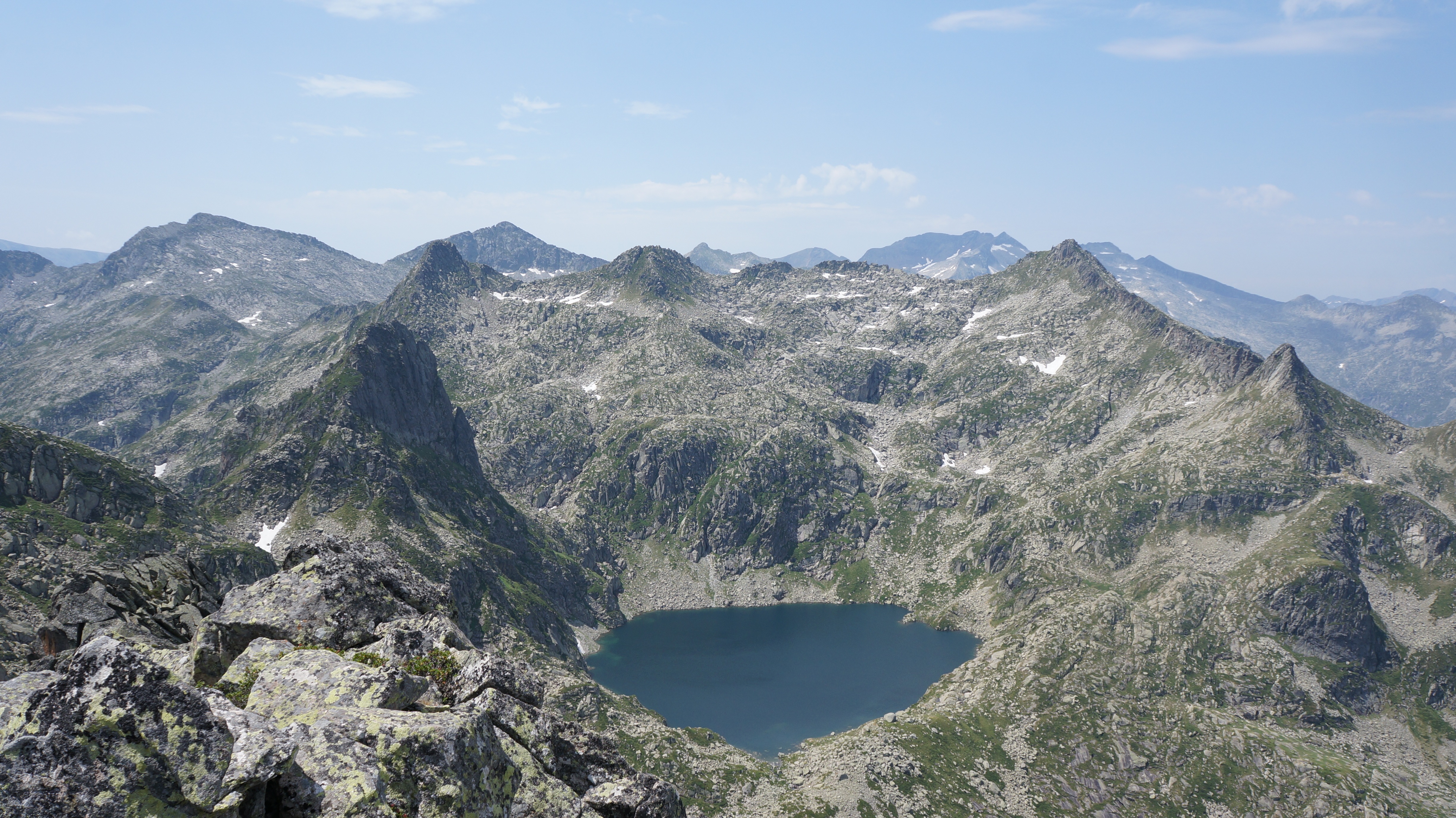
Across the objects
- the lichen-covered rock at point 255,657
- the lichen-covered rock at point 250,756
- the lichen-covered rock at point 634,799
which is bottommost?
the lichen-covered rock at point 634,799

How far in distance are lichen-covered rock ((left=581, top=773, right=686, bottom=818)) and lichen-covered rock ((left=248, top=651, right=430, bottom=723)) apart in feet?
21.0

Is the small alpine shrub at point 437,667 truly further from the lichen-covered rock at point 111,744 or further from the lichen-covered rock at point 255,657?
the lichen-covered rock at point 111,744

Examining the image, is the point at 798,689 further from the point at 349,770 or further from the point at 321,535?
the point at 349,770

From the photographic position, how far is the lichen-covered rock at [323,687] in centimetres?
1823

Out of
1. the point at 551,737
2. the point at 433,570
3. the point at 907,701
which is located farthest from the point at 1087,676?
the point at 551,737

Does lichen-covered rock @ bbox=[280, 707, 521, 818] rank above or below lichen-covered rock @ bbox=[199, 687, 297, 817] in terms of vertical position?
below

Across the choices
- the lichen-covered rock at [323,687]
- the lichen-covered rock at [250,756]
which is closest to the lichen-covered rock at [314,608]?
the lichen-covered rock at [323,687]

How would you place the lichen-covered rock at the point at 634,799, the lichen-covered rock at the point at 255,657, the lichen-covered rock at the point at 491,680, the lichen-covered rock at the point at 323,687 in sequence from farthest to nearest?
1. the lichen-covered rock at the point at 491,680
2. the lichen-covered rock at the point at 634,799
3. the lichen-covered rock at the point at 255,657
4. the lichen-covered rock at the point at 323,687

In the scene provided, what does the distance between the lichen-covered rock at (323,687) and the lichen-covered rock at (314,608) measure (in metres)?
3.89

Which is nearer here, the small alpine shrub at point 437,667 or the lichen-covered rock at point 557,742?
the lichen-covered rock at point 557,742

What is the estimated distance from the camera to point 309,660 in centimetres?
2019

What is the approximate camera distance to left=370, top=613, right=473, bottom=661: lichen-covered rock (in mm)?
23875

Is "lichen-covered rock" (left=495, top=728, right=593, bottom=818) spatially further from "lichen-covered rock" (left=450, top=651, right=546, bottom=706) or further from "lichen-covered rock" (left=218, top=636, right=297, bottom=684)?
"lichen-covered rock" (left=218, top=636, right=297, bottom=684)

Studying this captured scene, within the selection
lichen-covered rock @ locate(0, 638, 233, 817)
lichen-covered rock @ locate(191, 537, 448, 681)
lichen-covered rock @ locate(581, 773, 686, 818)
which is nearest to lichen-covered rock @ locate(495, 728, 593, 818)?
lichen-covered rock @ locate(581, 773, 686, 818)
